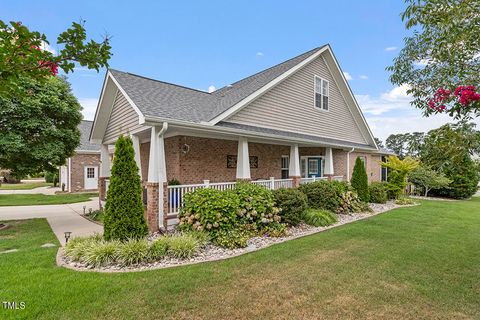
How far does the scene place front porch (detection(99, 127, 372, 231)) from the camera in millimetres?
7852

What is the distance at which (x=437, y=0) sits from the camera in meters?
3.30

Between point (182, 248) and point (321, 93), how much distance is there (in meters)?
11.9

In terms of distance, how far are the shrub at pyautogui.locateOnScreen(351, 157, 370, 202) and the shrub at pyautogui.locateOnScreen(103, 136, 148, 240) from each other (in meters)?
10.9

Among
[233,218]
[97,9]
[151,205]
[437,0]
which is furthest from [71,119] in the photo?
[437,0]

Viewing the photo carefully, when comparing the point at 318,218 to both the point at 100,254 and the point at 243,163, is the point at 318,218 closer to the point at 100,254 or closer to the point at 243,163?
the point at 243,163

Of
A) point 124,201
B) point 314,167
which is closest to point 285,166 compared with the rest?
point 314,167

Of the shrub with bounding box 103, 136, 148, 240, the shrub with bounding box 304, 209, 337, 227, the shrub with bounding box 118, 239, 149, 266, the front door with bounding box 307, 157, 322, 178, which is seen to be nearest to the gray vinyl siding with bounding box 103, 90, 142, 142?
the shrub with bounding box 103, 136, 148, 240

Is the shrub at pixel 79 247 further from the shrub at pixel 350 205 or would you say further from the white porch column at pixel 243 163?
the shrub at pixel 350 205

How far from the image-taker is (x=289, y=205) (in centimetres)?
880

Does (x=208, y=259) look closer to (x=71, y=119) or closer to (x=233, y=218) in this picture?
(x=233, y=218)

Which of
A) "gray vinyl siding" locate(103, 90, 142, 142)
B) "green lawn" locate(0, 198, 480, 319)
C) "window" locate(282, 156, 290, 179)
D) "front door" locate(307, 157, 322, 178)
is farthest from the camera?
"front door" locate(307, 157, 322, 178)

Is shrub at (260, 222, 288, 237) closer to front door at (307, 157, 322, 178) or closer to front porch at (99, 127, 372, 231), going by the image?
front porch at (99, 127, 372, 231)

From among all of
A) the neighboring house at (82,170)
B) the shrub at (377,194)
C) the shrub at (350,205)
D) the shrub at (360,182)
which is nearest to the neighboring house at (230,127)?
the shrub at (360,182)

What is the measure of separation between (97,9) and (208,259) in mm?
7118
